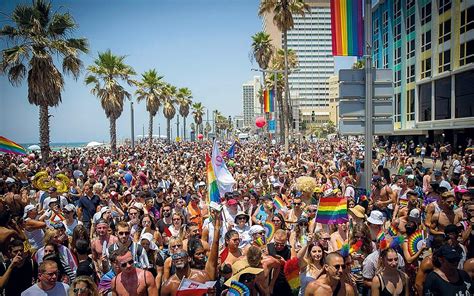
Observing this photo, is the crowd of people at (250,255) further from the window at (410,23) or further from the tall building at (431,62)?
the window at (410,23)

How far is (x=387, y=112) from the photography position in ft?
28.3

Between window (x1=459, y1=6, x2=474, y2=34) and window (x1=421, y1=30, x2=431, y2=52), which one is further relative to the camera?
window (x1=421, y1=30, x2=431, y2=52)

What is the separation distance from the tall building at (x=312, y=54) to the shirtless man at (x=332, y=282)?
165184 mm

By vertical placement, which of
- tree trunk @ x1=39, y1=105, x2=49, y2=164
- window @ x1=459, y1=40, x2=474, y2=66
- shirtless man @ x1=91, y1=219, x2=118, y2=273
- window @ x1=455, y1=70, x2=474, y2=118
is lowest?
shirtless man @ x1=91, y1=219, x2=118, y2=273

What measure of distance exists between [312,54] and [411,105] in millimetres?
146327

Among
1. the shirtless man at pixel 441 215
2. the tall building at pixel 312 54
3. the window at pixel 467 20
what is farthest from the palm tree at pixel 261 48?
the tall building at pixel 312 54

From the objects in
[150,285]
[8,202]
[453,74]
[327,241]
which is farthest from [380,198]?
[453,74]

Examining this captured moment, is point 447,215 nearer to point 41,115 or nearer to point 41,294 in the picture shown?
point 41,294

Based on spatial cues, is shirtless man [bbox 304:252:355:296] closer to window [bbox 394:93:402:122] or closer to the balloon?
the balloon

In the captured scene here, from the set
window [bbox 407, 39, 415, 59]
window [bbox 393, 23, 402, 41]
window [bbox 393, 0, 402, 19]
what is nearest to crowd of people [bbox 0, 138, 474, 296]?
window [bbox 407, 39, 415, 59]

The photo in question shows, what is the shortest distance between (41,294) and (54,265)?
296 millimetres

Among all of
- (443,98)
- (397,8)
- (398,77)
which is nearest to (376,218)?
(443,98)

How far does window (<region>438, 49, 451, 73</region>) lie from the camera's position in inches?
1156

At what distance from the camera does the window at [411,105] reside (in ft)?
120
